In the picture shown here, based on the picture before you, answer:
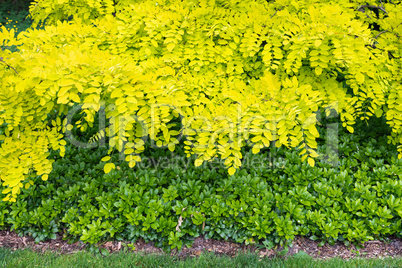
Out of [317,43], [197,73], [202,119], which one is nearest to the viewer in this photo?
[317,43]

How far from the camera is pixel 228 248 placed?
3.12m

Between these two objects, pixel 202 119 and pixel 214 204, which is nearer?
pixel 202 119

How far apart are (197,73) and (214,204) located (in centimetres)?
140

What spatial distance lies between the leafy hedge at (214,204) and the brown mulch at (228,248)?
8 centimetres

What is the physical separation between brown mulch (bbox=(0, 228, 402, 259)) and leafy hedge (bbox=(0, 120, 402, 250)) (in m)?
0.08

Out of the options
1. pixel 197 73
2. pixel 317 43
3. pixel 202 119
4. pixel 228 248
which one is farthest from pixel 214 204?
pixel 317 43

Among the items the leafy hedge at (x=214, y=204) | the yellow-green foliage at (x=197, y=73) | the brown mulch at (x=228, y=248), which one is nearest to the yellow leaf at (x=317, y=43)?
the yellow-green foliage at (x=197, y=73)

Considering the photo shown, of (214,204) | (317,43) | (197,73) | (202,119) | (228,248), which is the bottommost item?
(228,248)

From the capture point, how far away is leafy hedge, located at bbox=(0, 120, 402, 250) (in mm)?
3082

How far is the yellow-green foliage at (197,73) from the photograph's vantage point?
2119 millimetres

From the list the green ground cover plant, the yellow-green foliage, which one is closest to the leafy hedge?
the green ground cover plant

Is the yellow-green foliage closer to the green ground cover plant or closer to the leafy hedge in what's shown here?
the green ground cover plant

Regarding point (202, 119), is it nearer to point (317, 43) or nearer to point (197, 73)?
point (197, 73)

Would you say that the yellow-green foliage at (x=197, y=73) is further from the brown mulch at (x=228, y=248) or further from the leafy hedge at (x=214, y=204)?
the brown mulch at (x=228, y=248)
